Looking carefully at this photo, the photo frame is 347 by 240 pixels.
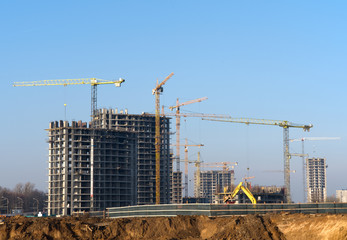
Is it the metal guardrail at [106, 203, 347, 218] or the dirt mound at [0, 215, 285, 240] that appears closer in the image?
the dirt mound at [0, 215, 285, 240]

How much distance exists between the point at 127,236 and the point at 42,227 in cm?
1301

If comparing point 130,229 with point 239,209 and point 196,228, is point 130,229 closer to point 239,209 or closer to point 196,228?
point 196,228

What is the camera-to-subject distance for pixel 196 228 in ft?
272

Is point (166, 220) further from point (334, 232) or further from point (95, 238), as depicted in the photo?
point (334, 232)

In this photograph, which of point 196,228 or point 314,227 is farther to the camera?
point 196,228

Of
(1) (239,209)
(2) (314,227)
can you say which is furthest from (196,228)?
(2) (314,227)

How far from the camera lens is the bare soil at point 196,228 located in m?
71.5

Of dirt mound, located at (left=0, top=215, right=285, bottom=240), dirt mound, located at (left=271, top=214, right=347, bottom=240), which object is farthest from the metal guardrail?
dirt mound, located at (left=271, top=214, right=347, bottom=240)

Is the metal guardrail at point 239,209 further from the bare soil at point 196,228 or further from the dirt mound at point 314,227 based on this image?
the dirt mound at point 314,227

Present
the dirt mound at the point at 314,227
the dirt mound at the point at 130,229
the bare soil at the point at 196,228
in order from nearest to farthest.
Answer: the dirt mound at the point at 314,227, the bare soil at the point at 196,228, the dirt mound at the point at 130,229

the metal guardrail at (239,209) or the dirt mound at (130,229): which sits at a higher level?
the metal guardrail at (239,209)

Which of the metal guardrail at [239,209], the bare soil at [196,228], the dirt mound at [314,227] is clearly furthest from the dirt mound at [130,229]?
the metal guardrail at [239,209]

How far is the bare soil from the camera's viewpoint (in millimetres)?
71500

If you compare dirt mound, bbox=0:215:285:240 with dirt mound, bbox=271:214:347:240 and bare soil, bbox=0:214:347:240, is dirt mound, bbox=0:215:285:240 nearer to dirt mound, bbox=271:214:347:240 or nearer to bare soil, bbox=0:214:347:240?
bare soil, bbox=0:214:347:240
